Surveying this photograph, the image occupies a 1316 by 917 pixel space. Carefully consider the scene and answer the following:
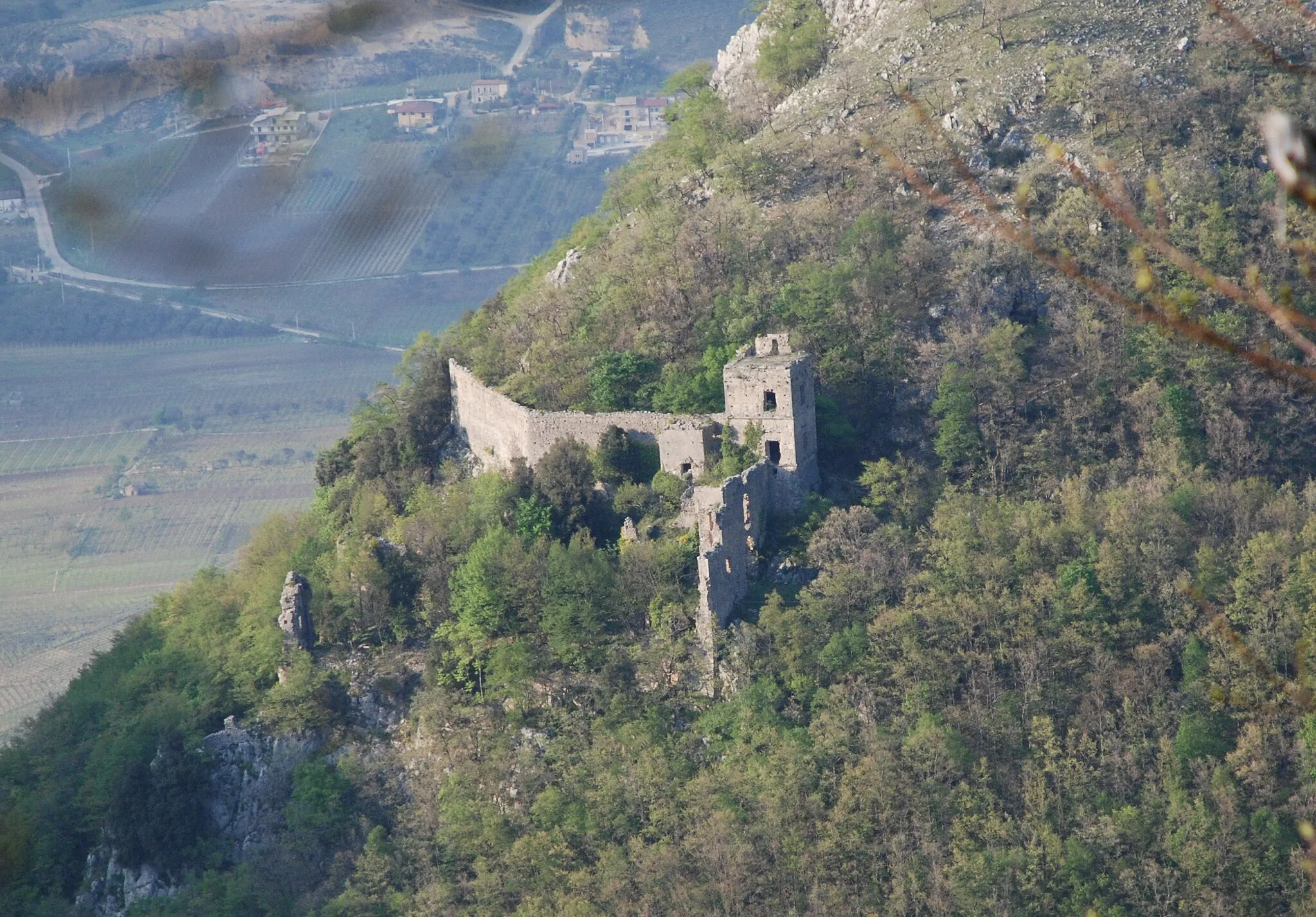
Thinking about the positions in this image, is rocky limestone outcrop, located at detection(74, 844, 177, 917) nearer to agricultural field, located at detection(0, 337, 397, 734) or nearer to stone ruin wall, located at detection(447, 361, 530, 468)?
stone ruin wall, located at detection(447, 361, 530, 468)

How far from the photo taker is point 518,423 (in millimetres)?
40312

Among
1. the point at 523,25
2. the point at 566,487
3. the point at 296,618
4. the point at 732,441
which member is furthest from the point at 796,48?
the point at 296,618

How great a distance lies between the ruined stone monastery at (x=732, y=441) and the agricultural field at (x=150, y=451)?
39288 mm

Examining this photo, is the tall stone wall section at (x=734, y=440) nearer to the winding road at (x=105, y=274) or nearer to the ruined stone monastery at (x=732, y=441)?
the ruined stone monastery at (x=732, y=441)

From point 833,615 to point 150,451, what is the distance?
5854 cm

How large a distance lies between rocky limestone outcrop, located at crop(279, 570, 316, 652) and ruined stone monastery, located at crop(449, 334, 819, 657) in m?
4.61

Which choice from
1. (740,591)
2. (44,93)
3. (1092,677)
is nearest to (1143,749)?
(1092,677)

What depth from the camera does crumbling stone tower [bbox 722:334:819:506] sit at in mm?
36656

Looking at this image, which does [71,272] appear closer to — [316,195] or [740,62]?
[316,195]

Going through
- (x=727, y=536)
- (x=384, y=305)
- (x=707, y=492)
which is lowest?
(x=727, y=536)

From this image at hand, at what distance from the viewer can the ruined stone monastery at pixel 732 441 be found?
3503cm

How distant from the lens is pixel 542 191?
76.2 metres

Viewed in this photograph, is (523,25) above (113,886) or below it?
above

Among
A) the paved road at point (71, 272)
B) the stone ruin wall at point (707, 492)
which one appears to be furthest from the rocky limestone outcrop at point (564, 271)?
the paved road at point (71, 272)
